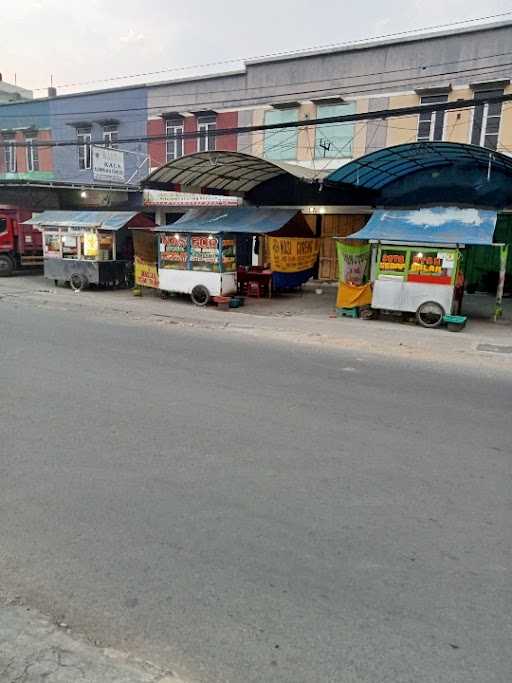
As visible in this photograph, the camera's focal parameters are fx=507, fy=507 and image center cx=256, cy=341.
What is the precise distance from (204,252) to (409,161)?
698 cm

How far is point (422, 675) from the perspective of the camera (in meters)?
2.37

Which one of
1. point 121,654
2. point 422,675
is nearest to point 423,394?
point 422,675

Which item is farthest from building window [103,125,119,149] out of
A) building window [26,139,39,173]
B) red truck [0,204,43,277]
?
red truck [0,204,43,277]

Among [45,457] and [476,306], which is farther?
[476,306]

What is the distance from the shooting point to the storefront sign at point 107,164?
2002 centimetres

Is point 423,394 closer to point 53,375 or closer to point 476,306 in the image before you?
point 53,375

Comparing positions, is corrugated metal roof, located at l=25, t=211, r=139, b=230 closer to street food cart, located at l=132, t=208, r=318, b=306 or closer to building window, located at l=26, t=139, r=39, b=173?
street food cart, located at l=132, t=208, r=318, b=306

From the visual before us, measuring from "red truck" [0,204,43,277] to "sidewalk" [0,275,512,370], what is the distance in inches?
162

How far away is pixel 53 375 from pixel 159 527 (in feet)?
13.6

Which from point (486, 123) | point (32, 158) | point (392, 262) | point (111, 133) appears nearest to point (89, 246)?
point (392, 262)

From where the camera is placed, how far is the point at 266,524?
3561 millimetres

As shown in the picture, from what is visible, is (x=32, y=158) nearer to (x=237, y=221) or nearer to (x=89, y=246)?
(x=89, y=246)

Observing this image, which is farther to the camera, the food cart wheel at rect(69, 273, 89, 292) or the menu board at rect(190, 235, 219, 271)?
the food cart wheel at rect(69, 273, 89, 292)

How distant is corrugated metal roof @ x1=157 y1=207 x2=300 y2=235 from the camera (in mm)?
14641
